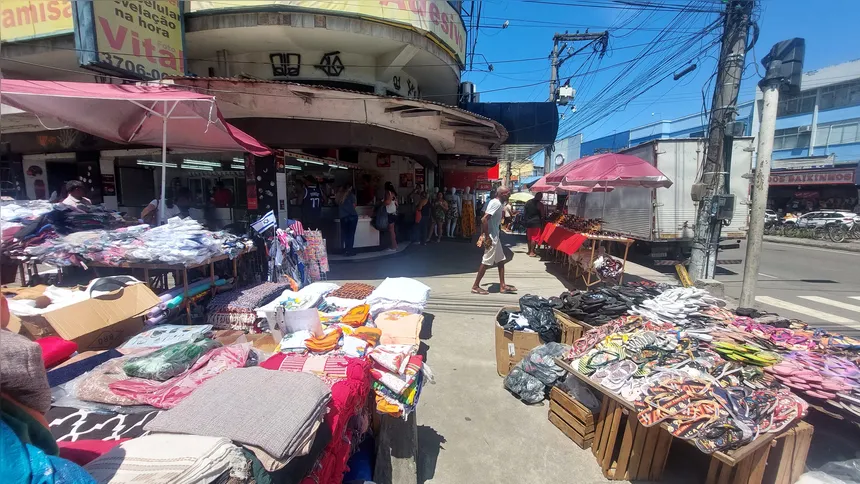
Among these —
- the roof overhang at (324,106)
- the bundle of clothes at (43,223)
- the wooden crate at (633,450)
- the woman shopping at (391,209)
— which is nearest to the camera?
the wooden crate at (633,450)

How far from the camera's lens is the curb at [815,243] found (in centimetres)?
1395

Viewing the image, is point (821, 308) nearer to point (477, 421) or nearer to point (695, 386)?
point (695, 386)

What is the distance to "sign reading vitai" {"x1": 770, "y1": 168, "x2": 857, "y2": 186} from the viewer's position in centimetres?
2008

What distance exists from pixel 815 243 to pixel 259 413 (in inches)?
836

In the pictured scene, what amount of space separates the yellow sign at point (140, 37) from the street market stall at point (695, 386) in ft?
25.1

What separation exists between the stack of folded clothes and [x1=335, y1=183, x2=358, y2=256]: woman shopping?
733 centimetres

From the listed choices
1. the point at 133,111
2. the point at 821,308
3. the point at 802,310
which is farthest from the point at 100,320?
the point at 821,308

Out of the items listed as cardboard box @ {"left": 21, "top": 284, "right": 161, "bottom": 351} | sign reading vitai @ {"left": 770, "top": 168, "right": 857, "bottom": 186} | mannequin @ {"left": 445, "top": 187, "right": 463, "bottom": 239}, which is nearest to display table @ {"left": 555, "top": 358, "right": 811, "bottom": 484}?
cardboard box @ {"left": 21, "top": 284, "right": 161, "bottom": 351}

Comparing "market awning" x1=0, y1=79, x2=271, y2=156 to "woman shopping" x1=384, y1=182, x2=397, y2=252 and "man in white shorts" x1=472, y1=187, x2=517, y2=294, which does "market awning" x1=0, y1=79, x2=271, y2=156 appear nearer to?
"man in white shorts" x1=472, y1=187, x2=517, y2=294

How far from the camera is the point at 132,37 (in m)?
6.66

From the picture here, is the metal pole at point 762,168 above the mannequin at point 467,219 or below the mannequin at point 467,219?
above

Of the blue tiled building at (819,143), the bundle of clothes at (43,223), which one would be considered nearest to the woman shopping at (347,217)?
the bundle of clothes at (43,223)

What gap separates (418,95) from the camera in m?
11.7

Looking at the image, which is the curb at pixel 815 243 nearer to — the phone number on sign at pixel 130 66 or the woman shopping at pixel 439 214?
the woman shopping at pixel 439 214
